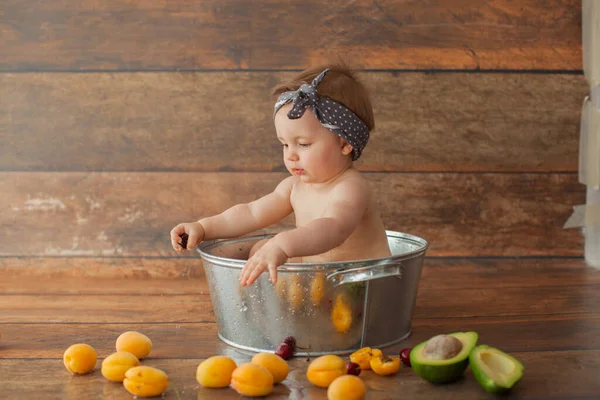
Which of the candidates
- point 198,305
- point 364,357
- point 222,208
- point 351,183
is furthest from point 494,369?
point 222,208

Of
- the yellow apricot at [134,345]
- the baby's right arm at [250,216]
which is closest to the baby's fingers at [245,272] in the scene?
the yellow apricot at [134,345]

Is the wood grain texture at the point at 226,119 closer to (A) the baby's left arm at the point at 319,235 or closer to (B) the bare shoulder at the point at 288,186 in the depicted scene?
(B) the bare shoulder at the point at 288,186

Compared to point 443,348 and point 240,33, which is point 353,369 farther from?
point 240,33

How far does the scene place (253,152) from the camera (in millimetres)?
1856

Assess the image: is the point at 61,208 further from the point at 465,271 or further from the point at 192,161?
the point at 465,271

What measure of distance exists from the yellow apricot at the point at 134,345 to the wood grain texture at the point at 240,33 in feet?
2.81

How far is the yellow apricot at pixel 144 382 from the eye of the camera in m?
1.00

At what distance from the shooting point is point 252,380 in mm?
995

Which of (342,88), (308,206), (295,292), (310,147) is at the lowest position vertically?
(295,292)

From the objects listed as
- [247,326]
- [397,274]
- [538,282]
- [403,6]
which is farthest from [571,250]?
[247,326]

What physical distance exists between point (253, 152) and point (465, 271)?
61cm

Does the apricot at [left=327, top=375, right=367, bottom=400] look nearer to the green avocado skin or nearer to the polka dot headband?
the green avocado skin

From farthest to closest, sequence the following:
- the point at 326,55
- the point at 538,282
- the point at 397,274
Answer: the point at 326,55, the point at 538,282, the point at 397,274

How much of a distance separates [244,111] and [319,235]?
2.39 feet
